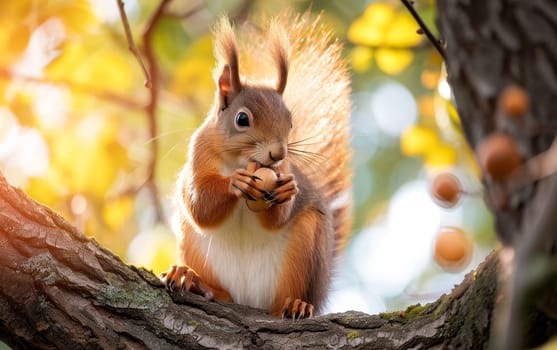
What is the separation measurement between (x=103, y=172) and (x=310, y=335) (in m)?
2.29

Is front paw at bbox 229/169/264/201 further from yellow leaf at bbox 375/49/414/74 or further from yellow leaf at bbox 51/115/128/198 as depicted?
yellow leaf at bbox 51/115/128/198

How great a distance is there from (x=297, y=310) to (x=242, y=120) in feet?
2.89

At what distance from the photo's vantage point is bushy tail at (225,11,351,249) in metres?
4.09

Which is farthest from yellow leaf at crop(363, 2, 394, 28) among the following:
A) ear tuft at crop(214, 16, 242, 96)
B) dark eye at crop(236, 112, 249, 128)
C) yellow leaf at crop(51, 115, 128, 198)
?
yellow leaf at crop(51, 115, 128, 198)

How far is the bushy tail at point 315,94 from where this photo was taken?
4086 mm

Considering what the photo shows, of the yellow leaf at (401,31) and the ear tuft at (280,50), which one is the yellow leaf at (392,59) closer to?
the yellow leaf at (401,31)

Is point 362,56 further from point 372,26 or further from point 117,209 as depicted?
point 117,209

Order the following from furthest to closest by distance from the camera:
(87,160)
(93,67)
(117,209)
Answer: (93,67), (117,209), (87,160)

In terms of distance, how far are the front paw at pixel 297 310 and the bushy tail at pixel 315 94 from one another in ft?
2.71

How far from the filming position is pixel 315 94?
423 cm

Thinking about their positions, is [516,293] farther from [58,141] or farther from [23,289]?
[58,141]

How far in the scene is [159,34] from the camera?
5184mm

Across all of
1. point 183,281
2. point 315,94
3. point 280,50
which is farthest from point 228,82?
point 183,281

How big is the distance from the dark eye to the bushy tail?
1.21 feet
